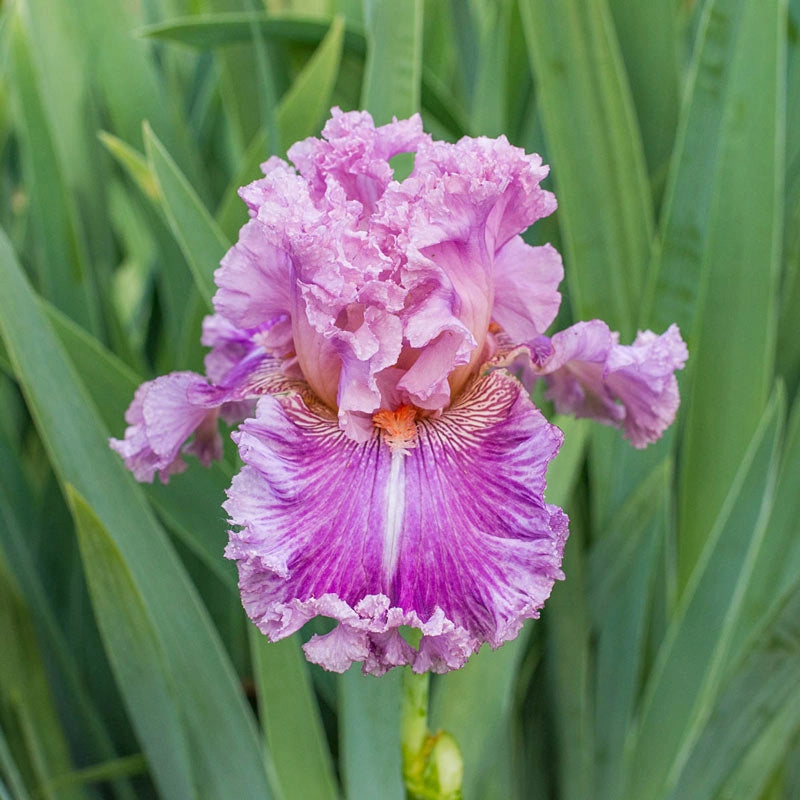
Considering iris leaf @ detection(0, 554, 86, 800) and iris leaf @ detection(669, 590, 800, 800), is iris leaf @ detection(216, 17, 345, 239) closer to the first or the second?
iris leaf @ detection(0, 554, 86, 800)

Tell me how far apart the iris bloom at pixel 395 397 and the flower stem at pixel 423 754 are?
0.09 meters

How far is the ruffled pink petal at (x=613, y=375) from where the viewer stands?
20.4 inches

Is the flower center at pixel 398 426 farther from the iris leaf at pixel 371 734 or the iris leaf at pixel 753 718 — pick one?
the iris leaf at pixel 753 718

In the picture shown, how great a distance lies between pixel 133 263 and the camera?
4.99ft

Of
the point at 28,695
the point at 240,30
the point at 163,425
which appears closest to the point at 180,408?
the point at 163,425

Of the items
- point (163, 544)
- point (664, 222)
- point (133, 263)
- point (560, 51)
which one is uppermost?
point (560, 51)

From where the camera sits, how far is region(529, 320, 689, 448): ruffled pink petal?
52 centimetres

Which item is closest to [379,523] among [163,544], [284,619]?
[284,619]

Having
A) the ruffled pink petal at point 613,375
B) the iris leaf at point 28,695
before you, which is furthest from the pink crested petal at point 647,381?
the iris leaf at point 28,695

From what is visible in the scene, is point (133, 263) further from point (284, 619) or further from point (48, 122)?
point (284, 619)

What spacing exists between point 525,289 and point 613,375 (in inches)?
2.8

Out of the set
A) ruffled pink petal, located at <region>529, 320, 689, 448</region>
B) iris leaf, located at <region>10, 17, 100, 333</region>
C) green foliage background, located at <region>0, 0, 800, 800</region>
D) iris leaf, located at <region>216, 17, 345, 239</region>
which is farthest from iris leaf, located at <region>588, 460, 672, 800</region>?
iris leaf, located at <region>10, 17, 100, 333</region>

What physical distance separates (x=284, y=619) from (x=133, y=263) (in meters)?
1.20

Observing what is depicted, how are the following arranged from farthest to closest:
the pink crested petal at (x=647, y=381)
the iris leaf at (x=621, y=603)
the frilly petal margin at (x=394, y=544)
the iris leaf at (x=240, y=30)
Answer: the iris leaf at (x=240, y=30), the iris leaf at (x=621, y=603), the pink crested petal at (x=647, y=381), the frilly petal margin at (x=394, y=544)
